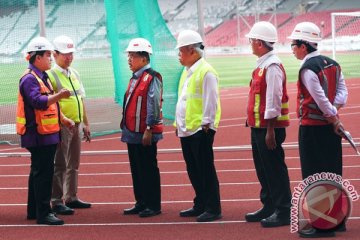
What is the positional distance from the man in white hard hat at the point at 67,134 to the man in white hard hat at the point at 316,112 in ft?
9.26

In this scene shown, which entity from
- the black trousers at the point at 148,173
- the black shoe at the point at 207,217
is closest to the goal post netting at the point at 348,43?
the black trousers at the point at 148,173

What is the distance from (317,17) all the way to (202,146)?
50382mm

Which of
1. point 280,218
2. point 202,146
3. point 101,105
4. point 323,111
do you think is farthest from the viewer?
point 101,105

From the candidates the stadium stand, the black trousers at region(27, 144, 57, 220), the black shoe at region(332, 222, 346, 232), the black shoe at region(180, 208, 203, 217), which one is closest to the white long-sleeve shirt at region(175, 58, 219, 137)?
the black shoe at region(180, 208, 203, 217)

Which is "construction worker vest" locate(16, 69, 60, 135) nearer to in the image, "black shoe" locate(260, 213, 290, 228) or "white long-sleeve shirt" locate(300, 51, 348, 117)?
"black shoe" locate(260, 213, 290, 228)

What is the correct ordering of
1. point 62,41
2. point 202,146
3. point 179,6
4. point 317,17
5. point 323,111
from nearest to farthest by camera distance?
point 323,111, point 202,146, point 62,41, point 317,17, point 179,6

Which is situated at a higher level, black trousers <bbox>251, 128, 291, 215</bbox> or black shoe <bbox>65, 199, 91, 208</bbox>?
black trousers <bbox>251, 128, 291, 215</bbox>

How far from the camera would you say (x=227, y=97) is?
88.8 feet

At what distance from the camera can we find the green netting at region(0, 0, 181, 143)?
57.3 feet

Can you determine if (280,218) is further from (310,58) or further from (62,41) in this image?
(62,41)

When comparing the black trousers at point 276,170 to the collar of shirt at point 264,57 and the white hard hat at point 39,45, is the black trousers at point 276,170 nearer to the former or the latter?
the collar of shirt at point 264,57

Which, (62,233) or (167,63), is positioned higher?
(167,63)

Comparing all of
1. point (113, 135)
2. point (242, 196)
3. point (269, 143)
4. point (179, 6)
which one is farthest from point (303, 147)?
point (179, 6)

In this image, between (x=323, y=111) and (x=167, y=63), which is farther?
(x=167, y=63)
